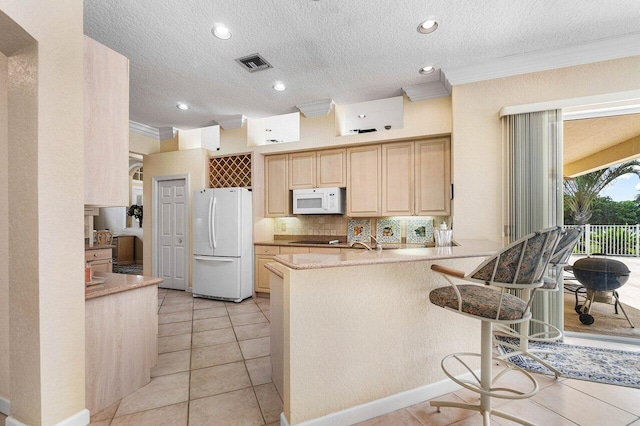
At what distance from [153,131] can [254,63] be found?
3247 mm

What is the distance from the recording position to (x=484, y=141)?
3.09 metres

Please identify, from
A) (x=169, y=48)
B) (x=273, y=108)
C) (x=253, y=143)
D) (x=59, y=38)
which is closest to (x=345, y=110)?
(x=273, y=108)

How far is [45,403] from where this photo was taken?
1514 mm

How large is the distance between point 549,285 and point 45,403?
11.1 ft

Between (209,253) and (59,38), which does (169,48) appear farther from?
(209,253)

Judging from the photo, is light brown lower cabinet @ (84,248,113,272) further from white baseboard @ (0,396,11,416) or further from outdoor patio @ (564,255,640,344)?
outdoor patio @ (564,255,640,344)

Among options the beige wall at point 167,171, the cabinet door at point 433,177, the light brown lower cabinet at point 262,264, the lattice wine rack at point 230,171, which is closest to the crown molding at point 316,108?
the lattice wine rack at point 230,171

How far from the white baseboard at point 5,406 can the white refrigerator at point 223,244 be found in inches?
102

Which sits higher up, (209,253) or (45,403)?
(209,253)

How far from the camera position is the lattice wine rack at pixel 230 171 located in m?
4.75

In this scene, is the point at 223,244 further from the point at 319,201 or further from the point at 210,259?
the point at 319,201

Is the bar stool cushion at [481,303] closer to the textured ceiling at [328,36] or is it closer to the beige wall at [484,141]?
the beige wall at [484,141]

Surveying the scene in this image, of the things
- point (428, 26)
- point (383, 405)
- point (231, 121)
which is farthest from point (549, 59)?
point (231, 121)

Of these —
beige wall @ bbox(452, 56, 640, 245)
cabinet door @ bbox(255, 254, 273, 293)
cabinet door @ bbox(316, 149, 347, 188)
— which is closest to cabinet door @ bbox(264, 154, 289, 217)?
cabinet door @ bbox(316, 149, 347, 188)
